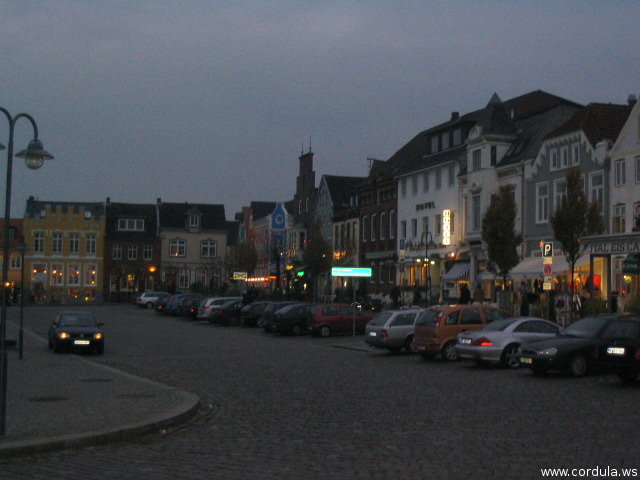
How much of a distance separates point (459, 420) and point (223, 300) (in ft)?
131

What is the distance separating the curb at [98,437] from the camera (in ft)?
38.5

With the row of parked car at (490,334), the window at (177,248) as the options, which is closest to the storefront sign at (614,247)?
the row of parked car at (490,334)

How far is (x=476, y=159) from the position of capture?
55562 mm

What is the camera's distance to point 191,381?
22266 mm

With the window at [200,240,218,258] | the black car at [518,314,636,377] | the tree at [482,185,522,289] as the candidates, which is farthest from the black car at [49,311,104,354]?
the window at [200,240,218,258]

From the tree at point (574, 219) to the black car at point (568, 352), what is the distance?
1449 cm

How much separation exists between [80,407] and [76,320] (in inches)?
701

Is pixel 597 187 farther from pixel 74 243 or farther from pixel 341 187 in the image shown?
pixel 74 243

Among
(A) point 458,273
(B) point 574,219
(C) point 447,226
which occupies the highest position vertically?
(C) point 447,226

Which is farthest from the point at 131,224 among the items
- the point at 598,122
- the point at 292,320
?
the point at 598,122

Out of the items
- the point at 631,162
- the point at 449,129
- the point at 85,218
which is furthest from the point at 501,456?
the point at 85,218

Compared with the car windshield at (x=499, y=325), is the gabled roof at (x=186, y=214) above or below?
above

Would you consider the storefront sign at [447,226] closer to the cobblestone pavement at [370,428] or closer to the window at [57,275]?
the cobblestone pavement at [370,428]

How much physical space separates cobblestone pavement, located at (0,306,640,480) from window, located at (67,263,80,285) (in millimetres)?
78915
